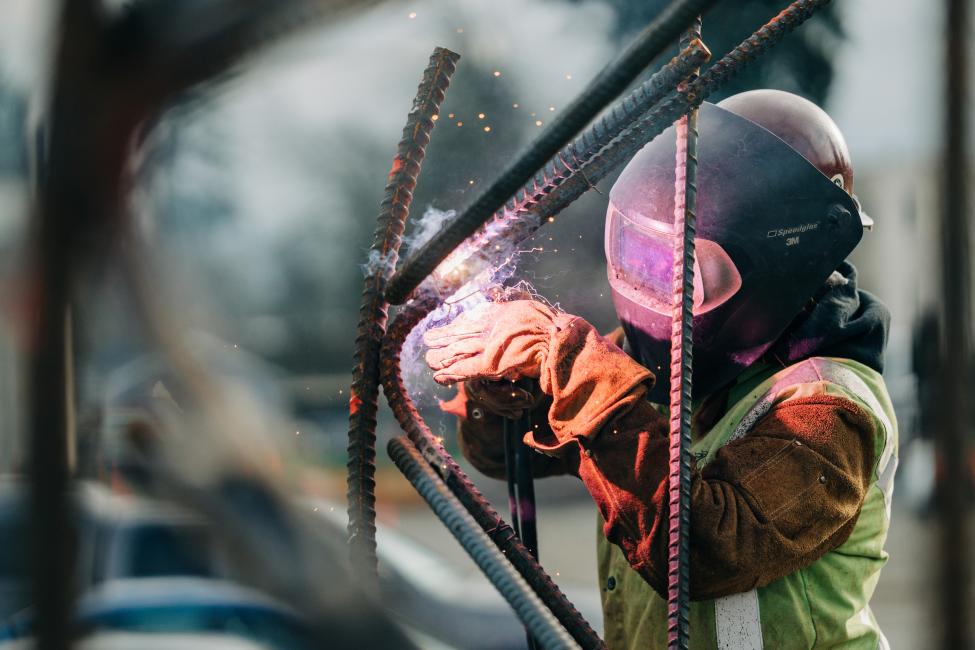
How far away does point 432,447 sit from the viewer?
4.57 ft

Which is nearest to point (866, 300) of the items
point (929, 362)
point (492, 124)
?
point (492, 124)

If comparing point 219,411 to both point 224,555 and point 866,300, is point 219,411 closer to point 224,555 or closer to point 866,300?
point 224,555

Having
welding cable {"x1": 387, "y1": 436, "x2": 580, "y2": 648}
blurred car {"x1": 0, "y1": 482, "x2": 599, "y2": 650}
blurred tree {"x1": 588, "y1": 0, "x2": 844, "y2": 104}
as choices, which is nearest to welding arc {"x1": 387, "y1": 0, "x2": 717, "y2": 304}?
welding cable {"x1": 387, "y1": 436, "x2": 580, "y2": 648}

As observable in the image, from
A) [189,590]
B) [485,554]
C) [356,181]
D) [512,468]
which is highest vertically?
[356,181]

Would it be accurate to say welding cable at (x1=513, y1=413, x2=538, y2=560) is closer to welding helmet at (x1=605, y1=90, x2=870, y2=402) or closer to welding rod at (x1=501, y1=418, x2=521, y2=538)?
welding rod at (x1=501, y1=418, x2=521, y2=538)

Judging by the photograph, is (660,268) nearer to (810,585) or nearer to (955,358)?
(810,585)

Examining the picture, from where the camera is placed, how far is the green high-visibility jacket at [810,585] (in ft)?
5.16

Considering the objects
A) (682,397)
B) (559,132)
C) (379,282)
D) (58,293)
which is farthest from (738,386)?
(58,293)

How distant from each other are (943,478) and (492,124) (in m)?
1.07

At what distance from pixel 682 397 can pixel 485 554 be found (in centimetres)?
35

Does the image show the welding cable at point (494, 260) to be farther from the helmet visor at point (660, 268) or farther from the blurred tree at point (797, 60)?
the blurred tree at point (797, 60)

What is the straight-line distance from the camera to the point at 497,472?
2.28 metres

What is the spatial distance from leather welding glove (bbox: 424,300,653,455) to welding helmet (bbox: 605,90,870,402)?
0.82ft

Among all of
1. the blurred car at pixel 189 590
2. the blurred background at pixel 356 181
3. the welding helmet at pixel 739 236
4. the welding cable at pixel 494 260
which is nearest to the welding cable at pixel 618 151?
the welding cable at pixel 494 260
